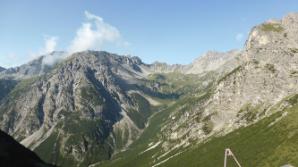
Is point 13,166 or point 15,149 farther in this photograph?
point 15,149

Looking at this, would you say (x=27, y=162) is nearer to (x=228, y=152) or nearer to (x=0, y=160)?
(x=0, y=160)

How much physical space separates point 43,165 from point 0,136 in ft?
51.8

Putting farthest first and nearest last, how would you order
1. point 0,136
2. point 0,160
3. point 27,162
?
1. point 0,136
2. point 27,162
3. point 0,160

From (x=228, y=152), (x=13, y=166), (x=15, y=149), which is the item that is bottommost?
(x=228, y=152)

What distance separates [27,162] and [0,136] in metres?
14.5

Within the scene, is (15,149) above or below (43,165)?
above

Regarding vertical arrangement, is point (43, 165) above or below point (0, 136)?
below

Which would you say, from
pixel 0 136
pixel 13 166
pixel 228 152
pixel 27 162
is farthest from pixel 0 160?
pixel 228 152

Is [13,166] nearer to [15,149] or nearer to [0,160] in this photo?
[0,160]

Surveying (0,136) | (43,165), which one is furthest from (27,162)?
(0,136)

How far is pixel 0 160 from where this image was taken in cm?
9719

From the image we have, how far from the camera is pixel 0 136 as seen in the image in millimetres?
120062

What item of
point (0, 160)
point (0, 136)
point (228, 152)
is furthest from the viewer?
point (0, 136)

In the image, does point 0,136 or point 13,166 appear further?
point 0,136
